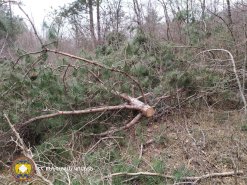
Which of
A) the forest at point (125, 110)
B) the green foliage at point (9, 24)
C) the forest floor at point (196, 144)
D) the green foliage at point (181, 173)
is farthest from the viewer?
the green foliage at point (9, 24)

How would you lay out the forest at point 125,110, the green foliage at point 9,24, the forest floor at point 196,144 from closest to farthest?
the forest floor at point 196,144 → the forest at point 125,110 → the green foliage at point 9,24

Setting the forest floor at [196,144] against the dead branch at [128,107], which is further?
the dead branch at [128,107]

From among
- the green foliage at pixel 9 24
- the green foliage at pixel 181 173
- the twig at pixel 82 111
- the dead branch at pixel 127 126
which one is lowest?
the green foliage at pixel 181 173

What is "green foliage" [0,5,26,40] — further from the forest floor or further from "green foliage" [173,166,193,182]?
"green foliage" [173,166,193,182]

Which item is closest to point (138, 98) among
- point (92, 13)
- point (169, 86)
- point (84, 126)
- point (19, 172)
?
point (169, 86)

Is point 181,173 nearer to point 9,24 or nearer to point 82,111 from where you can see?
point 82,111

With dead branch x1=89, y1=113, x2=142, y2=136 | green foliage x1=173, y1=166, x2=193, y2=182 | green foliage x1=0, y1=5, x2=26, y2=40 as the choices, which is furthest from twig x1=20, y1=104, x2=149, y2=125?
green foliage x1=0, y1=5, x2=26, y2=40

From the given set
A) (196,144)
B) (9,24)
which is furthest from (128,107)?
(9,24)

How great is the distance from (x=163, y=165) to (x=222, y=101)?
203 cm

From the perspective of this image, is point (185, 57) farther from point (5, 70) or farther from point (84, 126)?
point (5, 70)

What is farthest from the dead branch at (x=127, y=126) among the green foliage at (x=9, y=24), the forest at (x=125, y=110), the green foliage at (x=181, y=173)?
the green foliage at (x=9, y=24)

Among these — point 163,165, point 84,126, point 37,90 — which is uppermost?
point 37,90

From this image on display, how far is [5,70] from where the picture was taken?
401 cm

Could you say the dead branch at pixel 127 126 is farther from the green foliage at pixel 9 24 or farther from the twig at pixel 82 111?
the green foliage at pixel 9 24
